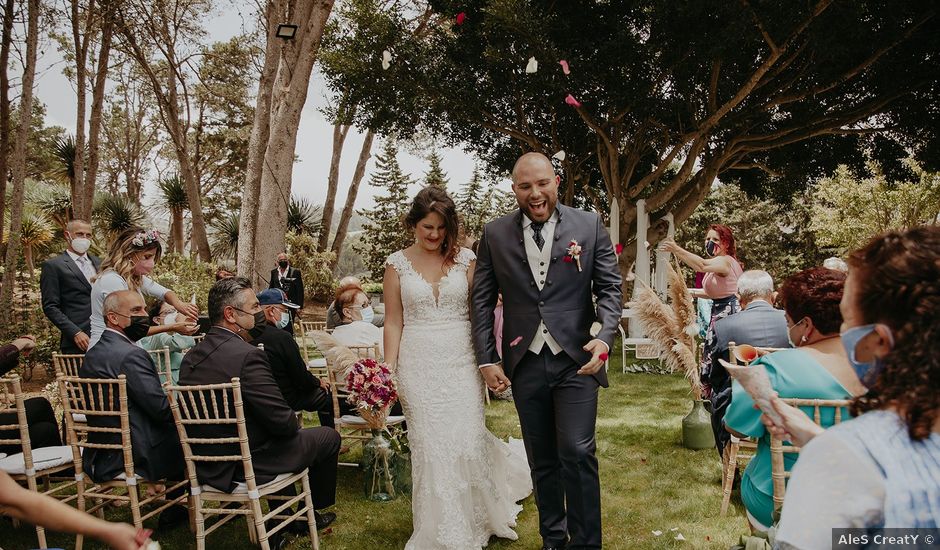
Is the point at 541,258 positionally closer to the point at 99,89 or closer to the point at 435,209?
the point at 435,209

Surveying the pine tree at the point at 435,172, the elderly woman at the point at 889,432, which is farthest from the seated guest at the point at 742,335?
the pine tree at the point at 435,172

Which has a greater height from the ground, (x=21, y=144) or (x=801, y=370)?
(x=21, y=144)

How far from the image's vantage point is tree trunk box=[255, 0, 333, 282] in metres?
9.98

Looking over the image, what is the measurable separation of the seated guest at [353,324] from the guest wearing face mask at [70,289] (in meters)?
2.20

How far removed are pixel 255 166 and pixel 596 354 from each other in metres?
9.36

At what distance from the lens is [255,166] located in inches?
432

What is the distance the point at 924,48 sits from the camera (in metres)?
10.5

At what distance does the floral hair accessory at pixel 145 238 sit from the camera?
4.79 m

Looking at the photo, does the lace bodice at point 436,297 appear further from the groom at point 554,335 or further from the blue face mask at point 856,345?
the blue face mask at point 856,345

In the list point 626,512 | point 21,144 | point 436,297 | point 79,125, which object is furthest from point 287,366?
point 79,125

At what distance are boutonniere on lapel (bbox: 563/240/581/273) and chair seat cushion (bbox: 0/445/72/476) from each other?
3262 millimetres

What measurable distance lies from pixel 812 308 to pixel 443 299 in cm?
189

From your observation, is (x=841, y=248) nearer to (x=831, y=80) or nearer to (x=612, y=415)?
(x=831, y=80)

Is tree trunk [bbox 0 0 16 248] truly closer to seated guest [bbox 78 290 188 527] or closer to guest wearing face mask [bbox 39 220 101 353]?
guest wearing face mask [bbox 39 220 101 353]
